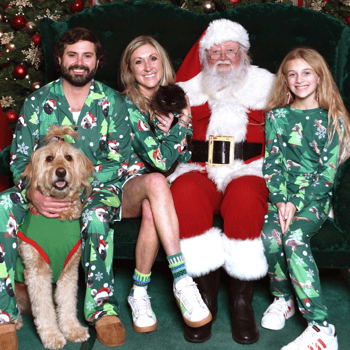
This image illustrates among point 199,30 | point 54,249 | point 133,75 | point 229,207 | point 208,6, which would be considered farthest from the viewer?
point 208,6

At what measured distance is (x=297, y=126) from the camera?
2.45 m

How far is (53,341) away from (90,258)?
476mm

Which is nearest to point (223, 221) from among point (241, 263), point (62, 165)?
point (241, 263)

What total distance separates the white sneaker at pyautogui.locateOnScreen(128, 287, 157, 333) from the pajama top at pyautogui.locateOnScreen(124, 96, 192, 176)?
0.81 metres

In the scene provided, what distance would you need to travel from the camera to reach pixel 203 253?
7.02 feet

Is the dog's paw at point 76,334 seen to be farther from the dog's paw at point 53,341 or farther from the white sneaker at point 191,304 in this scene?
the white sneaker at point 191,304

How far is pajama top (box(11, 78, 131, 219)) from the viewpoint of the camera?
2.39 m

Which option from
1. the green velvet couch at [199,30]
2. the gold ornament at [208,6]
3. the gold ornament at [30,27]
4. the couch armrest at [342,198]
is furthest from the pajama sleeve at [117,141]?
the gold ornament at [30,27]

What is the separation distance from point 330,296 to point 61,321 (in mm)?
1761

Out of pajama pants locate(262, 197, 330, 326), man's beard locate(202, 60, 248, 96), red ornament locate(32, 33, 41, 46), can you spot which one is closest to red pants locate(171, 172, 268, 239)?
pajama pants locate(262, 197, 330, 326)

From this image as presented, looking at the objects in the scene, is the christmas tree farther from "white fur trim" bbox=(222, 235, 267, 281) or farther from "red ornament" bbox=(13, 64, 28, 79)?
"white fur trim" bbox=(222, 235, 267, 281)

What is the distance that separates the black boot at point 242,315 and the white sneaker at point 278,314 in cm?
11

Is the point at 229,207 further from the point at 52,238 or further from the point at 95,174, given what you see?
the point at 52,238

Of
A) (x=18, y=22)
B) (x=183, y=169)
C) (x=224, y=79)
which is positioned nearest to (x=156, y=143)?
(x=183, y=169)
